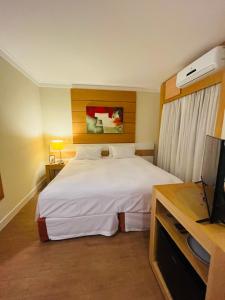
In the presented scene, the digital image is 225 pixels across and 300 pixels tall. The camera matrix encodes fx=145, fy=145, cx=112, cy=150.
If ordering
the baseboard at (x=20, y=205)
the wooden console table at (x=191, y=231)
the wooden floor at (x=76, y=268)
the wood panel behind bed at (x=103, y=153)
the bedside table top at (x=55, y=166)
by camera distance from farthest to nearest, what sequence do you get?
the wood panel behind bed at (x=103, y=153), the bedside table top at (x=55, y=166), the baseboard at (x=20, y=205), the wooden floor at (x=76, y=268), the wooden console table at (x=191, y=231)

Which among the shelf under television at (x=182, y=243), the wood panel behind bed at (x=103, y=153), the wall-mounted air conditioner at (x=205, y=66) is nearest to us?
the shelf under television at (x=182, y=243)

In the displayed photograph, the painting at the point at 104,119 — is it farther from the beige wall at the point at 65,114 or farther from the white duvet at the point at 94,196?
the white duvet at the point at 94,196

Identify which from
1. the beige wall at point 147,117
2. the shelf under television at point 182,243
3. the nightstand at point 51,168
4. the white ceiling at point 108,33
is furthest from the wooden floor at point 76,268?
the beige wall at point 147,117

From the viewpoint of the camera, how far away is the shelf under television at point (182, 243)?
832 mm

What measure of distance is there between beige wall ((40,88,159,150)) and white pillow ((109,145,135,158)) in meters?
0.45

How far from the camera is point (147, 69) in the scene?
2512 mm

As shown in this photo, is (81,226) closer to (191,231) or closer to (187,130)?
(191,231)

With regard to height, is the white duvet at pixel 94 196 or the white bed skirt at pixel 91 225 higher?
the white duvet at pixel 94 196

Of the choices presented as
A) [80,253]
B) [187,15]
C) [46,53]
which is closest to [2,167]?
[80,253]

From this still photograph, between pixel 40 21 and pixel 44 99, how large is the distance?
215 centimetres

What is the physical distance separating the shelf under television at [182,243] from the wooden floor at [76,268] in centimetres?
54

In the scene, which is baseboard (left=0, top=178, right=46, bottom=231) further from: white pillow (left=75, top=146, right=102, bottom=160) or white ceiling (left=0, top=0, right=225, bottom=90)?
white ceiling (left=0, top=0, right=225, bottom=90)

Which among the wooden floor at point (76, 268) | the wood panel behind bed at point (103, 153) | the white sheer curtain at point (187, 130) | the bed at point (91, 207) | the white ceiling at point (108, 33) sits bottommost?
the wooden floor at point (76, 268)

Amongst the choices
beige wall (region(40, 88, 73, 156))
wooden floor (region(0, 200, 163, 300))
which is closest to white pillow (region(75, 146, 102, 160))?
beige wall (region(40, 88, 73, 156))
